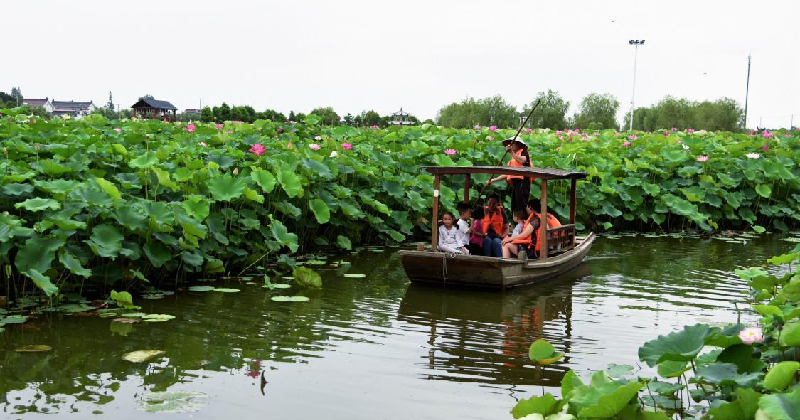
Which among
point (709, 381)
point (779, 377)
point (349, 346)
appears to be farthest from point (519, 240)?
point (779, 377)

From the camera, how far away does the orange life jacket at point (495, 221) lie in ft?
33.7

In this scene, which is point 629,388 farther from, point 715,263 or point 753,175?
point 753,175

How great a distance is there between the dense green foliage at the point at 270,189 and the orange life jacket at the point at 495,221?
1.90 m

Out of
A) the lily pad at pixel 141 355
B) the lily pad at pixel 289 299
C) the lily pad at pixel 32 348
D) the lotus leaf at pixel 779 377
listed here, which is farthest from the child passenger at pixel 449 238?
the lotus leaf at pixel 779 377

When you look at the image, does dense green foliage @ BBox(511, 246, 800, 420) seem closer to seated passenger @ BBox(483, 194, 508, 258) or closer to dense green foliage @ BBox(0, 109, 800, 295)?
dense green foliage @ BBox(0, 109, 800, 295)

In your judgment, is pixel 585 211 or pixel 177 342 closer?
pixel 177 342

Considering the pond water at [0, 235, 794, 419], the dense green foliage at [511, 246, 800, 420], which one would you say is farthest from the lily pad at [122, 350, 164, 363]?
the dense green foliage at [511, 246, 800, 420]

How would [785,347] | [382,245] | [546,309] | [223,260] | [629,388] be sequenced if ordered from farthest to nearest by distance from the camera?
[382,245] → [223,260] → [546,309] → [785,347] → [629,388]

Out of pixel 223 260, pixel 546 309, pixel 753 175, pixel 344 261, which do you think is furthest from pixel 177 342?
pixel 753 175

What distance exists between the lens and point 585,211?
607 inches

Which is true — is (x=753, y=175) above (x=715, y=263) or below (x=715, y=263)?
above

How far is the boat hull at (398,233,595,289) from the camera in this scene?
A: 8945mm

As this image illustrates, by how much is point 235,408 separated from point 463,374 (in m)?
1.63

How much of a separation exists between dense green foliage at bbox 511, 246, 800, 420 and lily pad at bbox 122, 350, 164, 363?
296 centimetres
